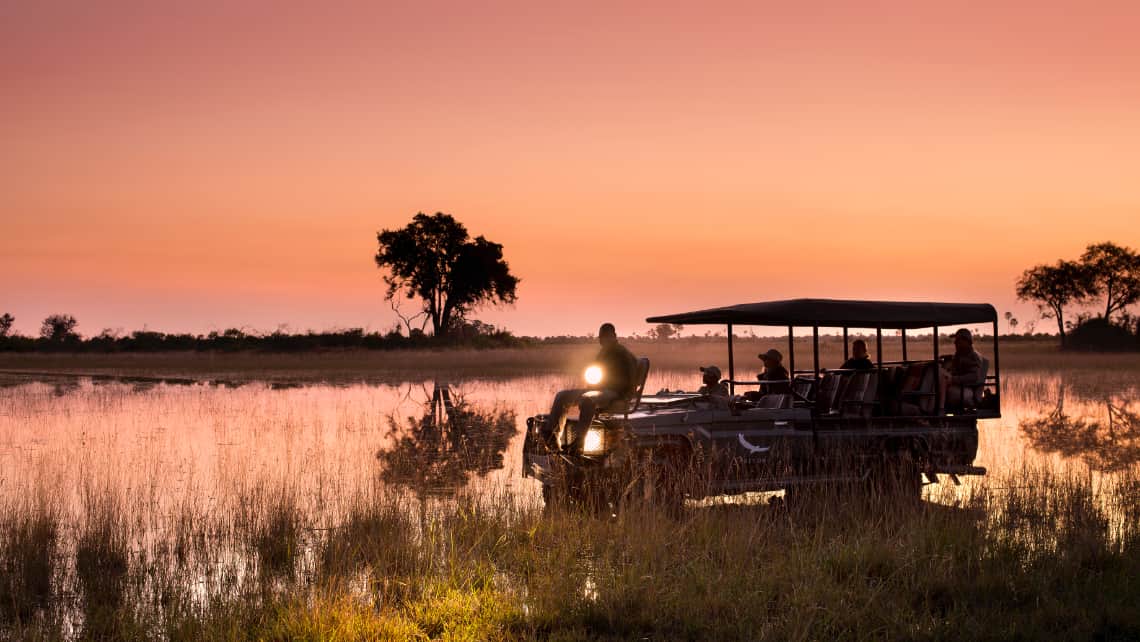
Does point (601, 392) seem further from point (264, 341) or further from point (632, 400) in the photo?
point (264, 341)

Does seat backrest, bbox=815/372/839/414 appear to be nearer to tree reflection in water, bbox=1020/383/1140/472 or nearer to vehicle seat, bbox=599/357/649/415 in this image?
vehicle seat, bbox=599/357/649/415

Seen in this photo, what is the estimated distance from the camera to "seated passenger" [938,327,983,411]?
12.1 meters

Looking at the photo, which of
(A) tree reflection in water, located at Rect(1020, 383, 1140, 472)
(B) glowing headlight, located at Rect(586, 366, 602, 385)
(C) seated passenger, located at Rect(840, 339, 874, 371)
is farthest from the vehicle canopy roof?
(A) tree reflection in water, located at Rect(1020, 383, 1140, 472)

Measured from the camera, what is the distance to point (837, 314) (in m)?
11.3

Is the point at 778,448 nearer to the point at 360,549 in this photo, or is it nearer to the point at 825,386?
the point at 825,386

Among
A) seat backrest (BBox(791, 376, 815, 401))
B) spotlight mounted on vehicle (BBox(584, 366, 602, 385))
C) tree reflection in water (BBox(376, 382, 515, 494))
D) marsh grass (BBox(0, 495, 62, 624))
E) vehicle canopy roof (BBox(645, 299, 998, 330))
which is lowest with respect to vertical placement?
marsh grass (BBox(0, 495, 62, 624))

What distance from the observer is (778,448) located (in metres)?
10.7

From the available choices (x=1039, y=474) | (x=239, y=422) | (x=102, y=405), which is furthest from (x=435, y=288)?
(x=1039, y=474)

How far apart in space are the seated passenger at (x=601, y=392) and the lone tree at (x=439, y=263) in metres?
57.3

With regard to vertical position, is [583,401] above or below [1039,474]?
above

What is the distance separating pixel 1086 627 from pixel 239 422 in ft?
58.7

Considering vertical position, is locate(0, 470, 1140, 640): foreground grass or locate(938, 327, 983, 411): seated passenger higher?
locate(938, 327, 983, 411): seated passenger

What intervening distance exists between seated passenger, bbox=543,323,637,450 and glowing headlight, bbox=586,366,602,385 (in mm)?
28

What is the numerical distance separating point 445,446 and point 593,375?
23.4 ft
